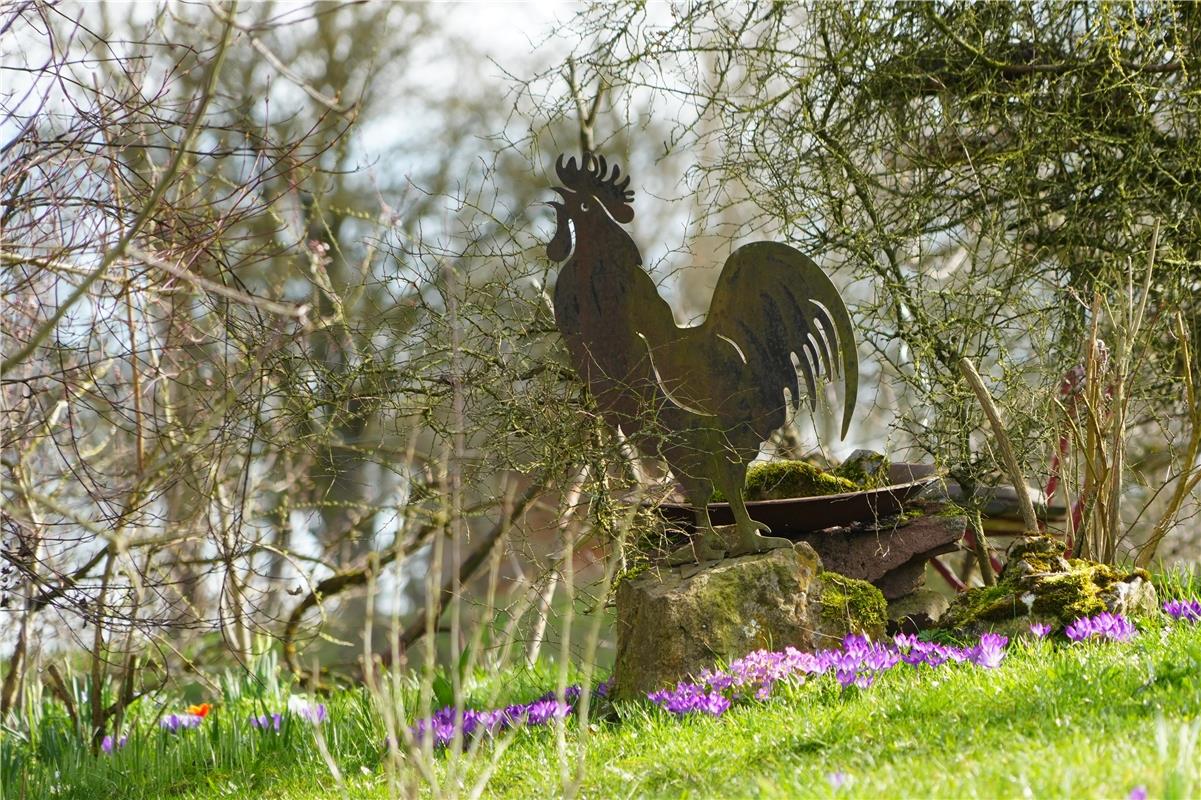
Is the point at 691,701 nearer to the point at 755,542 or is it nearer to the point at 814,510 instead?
the point at 755,542

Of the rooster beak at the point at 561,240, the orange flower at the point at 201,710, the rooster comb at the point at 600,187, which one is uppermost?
the rooster comb at the point at 600,187

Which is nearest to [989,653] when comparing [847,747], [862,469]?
[847,747]

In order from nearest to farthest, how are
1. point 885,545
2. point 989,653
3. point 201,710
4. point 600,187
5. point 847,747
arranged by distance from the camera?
point 847,747
point 989,653
point 600,187
point 885,545
point 201,710

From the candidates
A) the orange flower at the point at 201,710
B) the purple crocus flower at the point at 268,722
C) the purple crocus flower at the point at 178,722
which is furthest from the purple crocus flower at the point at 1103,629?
the orange flower at the point at 201,710

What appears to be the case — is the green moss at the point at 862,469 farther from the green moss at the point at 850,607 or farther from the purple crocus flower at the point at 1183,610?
the purple crocus flower at the point at 1183,610

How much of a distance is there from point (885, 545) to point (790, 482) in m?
0.54

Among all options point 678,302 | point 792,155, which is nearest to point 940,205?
point 792,155

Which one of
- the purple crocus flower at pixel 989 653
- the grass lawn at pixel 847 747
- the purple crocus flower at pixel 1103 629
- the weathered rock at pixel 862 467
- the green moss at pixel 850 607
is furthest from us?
the weathered rock at pixel 862 467

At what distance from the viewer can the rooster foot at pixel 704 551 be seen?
466 centimetres

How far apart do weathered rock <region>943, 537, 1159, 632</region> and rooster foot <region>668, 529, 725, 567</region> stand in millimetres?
1029

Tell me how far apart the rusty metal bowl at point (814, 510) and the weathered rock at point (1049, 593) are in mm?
510

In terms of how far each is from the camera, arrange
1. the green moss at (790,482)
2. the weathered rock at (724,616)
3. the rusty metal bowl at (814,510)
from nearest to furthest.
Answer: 1. the weathered rock at (724,616)
2. the rusty metal bowl at (814,510)
3. the green moss at (790,482)

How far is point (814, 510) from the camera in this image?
15.9ft

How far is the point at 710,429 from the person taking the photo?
4465 millimetres
